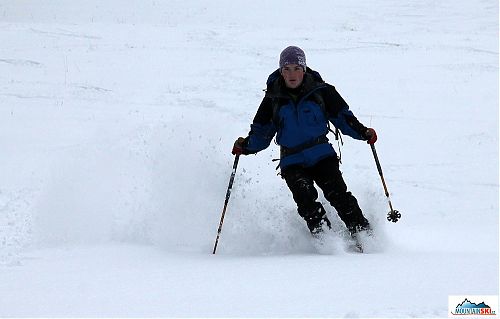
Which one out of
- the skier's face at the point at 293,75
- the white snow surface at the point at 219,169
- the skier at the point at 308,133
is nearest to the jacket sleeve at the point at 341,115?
the skier at the point at 308,133

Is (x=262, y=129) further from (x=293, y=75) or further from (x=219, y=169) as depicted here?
(x=219, y=169)

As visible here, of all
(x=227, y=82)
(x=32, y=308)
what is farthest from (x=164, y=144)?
(x=227, y=82)

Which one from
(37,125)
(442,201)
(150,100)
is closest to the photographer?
(442,201)

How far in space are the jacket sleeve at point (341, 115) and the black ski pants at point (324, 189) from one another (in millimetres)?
311

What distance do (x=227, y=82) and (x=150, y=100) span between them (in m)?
2.00

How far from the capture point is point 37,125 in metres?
9.85

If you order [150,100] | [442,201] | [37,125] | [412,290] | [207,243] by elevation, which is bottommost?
[412,290]

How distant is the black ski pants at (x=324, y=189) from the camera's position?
202 inches

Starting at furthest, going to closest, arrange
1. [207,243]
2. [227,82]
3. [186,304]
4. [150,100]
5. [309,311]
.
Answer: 1. [227,82]
2. [150,100]
3. [207,243]
4. [186,304]
5. [309,311]

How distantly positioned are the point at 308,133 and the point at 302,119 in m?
0.15

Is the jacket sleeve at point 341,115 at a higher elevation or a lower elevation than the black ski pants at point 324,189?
higher

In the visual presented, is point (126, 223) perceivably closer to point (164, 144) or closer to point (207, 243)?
point (207, 243)

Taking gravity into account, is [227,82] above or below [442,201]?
above

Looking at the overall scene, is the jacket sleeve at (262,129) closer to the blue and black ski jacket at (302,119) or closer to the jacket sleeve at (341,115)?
the blue and black ski jacket at (302,119)
